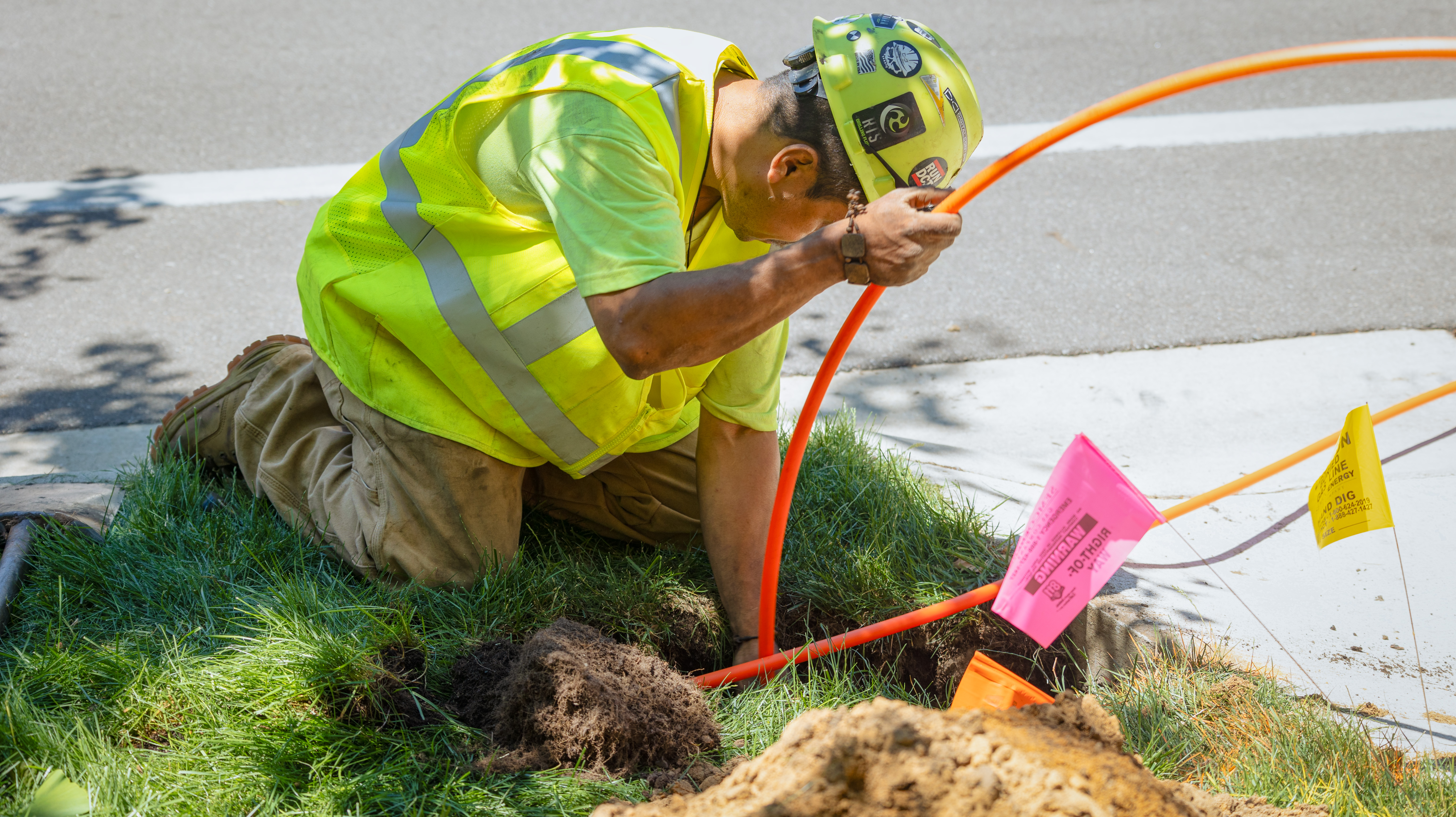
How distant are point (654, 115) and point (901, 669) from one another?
1.46 meters

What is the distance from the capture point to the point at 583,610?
2346 mm

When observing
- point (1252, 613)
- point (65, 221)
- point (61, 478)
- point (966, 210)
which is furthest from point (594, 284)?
point (65, 221)

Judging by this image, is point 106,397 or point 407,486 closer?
point 407,486

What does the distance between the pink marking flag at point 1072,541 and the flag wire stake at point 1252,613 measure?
0.19 m

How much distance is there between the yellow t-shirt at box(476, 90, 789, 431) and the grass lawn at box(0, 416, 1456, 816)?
84 cm

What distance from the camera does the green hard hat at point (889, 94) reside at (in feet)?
6.34

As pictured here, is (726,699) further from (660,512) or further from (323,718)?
(323,718)

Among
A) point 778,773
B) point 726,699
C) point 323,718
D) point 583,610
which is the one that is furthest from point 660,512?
point 778,773

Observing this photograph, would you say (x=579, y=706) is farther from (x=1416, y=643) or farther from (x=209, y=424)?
(x=1416, y=643)

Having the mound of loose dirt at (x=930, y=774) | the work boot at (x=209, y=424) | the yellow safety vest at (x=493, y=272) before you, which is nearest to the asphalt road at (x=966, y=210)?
the work boot at (x=209, y=424)

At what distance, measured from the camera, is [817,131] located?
6.46ft

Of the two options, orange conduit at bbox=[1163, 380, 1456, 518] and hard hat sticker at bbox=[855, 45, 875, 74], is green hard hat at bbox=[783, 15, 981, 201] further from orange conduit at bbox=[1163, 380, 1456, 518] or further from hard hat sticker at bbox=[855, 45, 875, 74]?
orange conduit at bbox=[1163, 380, 1456, 518]

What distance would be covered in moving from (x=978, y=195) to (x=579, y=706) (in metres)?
1.30

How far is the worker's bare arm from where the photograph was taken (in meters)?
1.75
